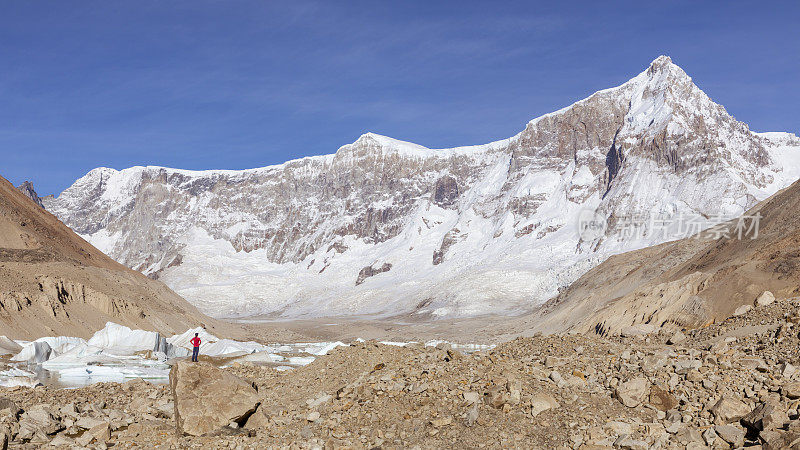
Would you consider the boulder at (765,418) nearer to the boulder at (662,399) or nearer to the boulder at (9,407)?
the boulder at (662,399)

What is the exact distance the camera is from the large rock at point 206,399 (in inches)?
532

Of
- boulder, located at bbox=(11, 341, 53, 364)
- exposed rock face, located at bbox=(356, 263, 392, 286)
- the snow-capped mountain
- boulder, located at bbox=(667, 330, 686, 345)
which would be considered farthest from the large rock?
exposed rock face, located at bbox=(356, 263, 392, 286)

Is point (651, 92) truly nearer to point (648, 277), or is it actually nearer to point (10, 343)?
point (648, 277)

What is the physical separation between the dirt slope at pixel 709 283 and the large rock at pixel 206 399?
2062 centimetres

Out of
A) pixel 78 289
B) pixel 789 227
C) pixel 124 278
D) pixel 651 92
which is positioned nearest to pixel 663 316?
pixel 789 227

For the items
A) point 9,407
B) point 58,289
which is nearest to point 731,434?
point 9,407

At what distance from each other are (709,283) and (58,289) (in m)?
45.4

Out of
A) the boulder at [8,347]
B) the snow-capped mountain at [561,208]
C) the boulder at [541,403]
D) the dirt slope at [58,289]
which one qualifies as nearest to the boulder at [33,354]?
the boulder at [8,347]

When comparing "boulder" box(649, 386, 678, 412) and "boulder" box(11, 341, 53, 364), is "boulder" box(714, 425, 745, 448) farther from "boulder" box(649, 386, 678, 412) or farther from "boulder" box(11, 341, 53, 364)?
"boulder" box(11, 341, 53, 364)

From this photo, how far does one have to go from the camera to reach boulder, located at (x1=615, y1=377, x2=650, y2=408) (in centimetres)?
1273

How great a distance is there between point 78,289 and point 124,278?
17.9 m

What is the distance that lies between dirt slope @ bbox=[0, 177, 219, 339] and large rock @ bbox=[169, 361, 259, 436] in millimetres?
33206

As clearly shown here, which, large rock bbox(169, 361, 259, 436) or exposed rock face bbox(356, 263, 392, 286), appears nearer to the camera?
large rock bbox(169, 361, 259, 436)

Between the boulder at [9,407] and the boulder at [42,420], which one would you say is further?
the boulder at [9,407]
